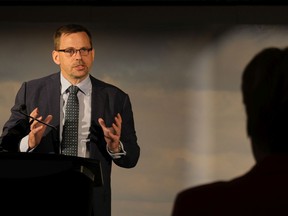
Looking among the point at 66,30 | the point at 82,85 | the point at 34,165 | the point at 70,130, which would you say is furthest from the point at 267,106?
the point at 66,30

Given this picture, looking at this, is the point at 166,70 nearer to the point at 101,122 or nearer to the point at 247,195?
the point at 101,122

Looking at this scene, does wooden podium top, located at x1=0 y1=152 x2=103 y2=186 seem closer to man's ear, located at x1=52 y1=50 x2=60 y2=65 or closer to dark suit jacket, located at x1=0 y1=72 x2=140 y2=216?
dark suit jacket, located at x1=0 y1=72 x2=140 y2=216

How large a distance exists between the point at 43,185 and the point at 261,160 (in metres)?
1.26

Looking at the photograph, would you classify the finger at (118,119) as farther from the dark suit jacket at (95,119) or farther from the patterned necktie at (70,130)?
the patterned necktie at (70,130)

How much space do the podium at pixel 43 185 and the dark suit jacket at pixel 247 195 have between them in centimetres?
116

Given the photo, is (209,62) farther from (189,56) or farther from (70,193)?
(70,193)

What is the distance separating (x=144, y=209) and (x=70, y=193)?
3312 millimetres

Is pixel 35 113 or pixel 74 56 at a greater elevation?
pixel 74 56

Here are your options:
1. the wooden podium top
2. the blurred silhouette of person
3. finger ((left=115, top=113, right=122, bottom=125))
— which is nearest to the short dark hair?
finger ((left=115, top=113, right=122, bottom=125))

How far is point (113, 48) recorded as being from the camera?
5.52 meters

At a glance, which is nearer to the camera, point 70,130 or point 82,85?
point 70,130

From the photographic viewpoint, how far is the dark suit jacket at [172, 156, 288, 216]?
0.92m

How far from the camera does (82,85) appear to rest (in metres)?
5.46

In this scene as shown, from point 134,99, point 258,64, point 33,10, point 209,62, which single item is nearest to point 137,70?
point 134,99
